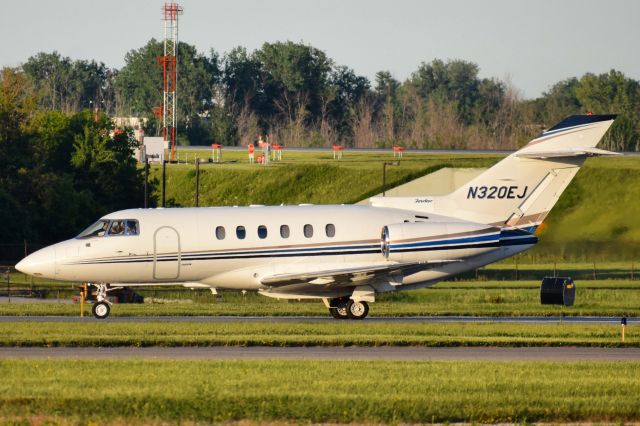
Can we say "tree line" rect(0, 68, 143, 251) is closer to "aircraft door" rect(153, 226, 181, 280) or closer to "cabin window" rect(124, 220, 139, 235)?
"cabin window" rect(124, 220, 139, 235)

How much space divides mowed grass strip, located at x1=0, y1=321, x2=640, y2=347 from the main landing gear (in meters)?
1.71

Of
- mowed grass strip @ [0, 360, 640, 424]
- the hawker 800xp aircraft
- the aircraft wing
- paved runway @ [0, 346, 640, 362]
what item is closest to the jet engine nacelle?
the hawker 800xp aircraft

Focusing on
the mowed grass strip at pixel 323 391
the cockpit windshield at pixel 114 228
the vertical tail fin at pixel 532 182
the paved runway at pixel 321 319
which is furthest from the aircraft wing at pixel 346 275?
the mowed grass strip at pixel 323 391

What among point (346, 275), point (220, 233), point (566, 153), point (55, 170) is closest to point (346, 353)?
point (346, 275)

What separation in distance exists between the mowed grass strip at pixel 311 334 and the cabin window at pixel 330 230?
9.43ft

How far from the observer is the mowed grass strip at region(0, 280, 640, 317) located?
39.0 meters

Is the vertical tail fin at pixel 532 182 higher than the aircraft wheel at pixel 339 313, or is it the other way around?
the vertical tail fin at pixel 532 182

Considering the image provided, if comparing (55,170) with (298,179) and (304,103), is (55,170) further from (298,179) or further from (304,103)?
(304,103)

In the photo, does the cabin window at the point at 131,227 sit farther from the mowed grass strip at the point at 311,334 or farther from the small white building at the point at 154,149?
the small white building at the point at 154,149

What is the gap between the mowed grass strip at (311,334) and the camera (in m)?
28.4

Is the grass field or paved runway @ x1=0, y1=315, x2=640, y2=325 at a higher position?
the grass field

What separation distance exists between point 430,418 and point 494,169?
67.3ft

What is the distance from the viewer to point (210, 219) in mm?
36281

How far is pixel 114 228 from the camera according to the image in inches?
1417
